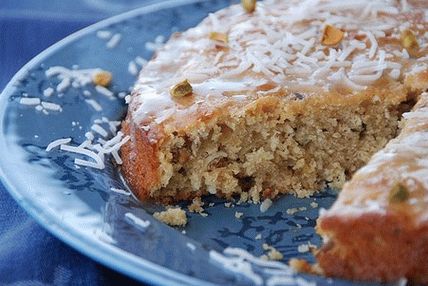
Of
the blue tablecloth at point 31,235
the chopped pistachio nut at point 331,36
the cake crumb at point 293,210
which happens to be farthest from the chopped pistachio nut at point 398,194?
the chopped pistachio nut at point 331,36

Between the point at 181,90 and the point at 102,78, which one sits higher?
the point at 181,90

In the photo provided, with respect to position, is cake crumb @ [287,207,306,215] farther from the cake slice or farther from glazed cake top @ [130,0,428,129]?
the cake slice

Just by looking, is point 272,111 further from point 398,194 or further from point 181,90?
point 398,194

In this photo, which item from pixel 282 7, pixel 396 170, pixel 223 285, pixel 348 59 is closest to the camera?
pixel 223 285

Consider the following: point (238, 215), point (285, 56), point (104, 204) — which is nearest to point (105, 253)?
point (104, 204)

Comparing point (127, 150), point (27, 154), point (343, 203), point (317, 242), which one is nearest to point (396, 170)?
point (343, 203)

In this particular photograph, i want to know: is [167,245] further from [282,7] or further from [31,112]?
[282,7]

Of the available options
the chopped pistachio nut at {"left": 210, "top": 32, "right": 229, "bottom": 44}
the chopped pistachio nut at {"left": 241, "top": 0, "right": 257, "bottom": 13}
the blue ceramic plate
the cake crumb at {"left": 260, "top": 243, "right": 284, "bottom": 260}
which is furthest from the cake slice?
the chopped pistachio nut at {"left": 241, "top": 0, "right": 257, "bottom": 13}

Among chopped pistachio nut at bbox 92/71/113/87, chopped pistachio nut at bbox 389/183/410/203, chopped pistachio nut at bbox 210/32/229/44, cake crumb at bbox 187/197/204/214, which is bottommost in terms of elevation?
cake crumb at bbox 187/197/204/214
